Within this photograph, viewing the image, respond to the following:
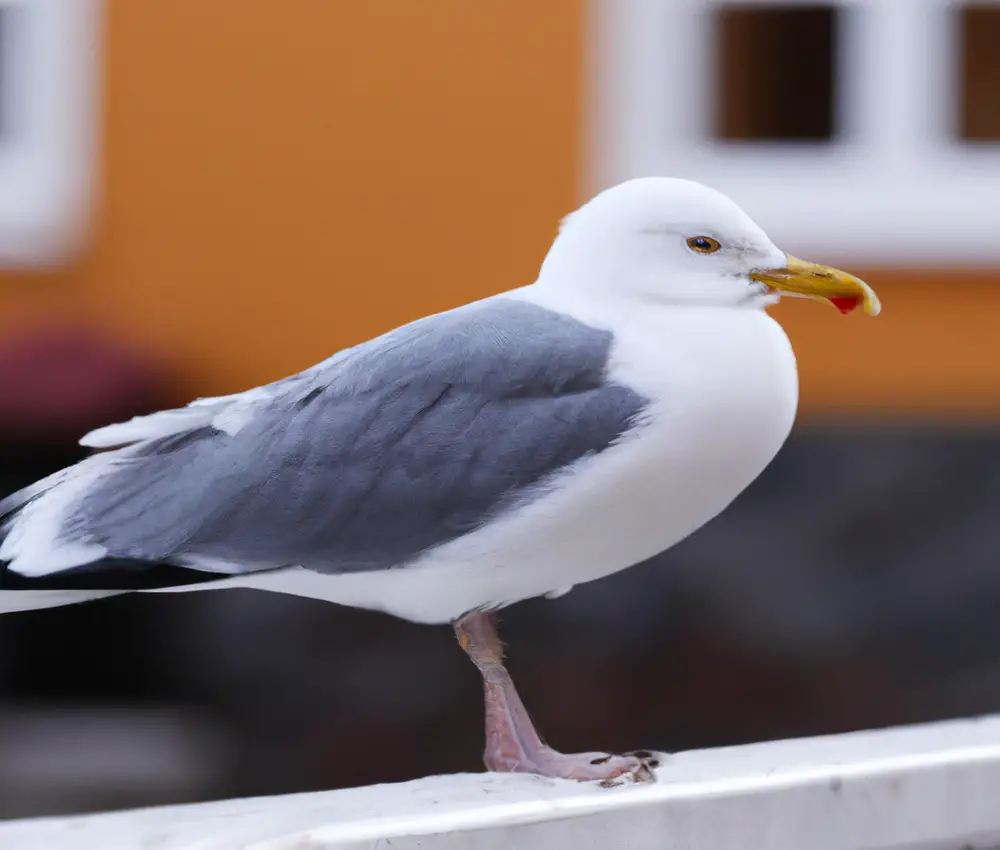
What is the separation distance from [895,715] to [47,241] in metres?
1.89

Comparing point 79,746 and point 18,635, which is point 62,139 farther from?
point 79,746

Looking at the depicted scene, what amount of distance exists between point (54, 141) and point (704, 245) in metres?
2.29

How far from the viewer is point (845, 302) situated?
101 cm

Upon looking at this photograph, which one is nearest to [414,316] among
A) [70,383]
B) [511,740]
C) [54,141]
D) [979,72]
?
[70,383]

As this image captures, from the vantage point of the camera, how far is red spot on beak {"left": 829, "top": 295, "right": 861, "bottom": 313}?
3.29ft

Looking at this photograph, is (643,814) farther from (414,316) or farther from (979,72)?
(979,72)

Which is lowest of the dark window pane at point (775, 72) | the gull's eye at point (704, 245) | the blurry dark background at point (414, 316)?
the blurry dark background at point (414, 316)

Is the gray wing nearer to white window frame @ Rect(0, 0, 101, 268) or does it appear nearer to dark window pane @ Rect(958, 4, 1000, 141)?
white window frame @ Rect(0, 0, 101, 268)

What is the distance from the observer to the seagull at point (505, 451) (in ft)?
3.18

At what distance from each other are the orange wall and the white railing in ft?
5.91

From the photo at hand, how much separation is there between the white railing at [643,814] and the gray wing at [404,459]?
177mm

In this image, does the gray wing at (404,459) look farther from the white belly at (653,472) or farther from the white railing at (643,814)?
the white railing at (643,814)

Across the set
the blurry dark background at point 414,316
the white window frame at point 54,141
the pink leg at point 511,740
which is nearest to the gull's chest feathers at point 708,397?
the pink leg at point 511,740

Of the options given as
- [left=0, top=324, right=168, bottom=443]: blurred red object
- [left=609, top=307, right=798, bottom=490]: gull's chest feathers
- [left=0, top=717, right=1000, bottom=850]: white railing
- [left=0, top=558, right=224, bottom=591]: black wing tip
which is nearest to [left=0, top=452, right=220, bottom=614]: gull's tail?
[left=0, top=558, right=224, bottom=591]: black wing tip
